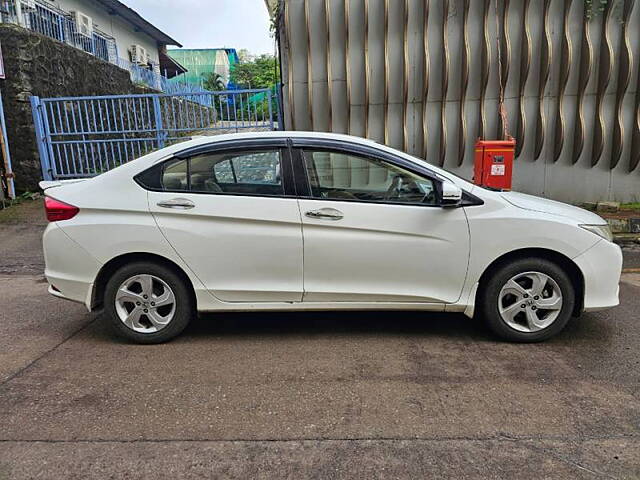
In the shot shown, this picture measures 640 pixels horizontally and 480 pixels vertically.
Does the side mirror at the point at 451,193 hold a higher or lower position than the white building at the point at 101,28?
lower

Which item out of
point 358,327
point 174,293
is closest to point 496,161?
point 358,327

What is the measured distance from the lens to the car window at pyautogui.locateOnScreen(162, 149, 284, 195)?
12.5 feet

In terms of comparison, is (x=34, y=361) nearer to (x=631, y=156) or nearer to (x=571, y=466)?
(x=571, y=466)

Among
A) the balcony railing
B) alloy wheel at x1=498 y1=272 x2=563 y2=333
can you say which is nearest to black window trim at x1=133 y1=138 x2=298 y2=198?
alloy wheel at x1=498 y1=272 x2=563 y2=333

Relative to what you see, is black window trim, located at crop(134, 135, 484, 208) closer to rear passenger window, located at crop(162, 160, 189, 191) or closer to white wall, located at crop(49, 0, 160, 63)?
rear passenger window, located at crop(162, 160, 189, 191)

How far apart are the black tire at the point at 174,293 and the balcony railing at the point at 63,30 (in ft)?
18.9

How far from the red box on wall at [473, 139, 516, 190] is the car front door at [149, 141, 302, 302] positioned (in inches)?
155

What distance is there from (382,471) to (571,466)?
0.91m

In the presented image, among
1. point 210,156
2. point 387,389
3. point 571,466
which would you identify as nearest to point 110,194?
point 210,156

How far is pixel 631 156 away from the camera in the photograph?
7910mm

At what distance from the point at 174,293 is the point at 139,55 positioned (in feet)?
79.2

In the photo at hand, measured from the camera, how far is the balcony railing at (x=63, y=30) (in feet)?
34.0

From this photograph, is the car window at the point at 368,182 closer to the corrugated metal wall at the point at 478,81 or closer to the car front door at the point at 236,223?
the car front door at the point at 236,223

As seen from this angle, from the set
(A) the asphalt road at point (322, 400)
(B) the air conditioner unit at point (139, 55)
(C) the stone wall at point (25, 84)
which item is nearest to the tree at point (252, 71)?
(B) the air conditioner unit at point (139, 55)
